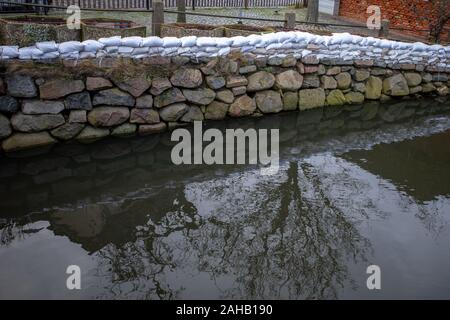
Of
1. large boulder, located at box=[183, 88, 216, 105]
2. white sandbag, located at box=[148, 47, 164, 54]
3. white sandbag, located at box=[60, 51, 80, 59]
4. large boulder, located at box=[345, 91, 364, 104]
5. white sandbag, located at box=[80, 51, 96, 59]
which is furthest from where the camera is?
large boulder, located at box=[345, 91, 364, 104]

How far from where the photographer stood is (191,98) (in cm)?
762

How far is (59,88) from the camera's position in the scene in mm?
6570

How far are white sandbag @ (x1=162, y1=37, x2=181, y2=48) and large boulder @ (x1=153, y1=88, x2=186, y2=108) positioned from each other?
0.72 m

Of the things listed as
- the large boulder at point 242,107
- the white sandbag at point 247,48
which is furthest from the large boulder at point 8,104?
the white sandbag at point 247,48

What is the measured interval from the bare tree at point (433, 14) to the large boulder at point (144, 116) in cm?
836

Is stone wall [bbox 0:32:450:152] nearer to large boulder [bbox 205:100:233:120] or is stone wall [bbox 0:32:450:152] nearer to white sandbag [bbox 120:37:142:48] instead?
large boulder [bbox 205:100:233:120]

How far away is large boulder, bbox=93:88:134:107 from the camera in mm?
6887

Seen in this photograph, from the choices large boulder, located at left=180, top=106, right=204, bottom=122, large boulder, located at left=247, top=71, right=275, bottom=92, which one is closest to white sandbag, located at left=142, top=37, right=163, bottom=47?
large boulder, located at left=180, top=106, right=204, bottom=122

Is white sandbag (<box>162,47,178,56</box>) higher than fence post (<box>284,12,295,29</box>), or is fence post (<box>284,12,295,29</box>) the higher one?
fence post (<box>284,12,295,29</box>)

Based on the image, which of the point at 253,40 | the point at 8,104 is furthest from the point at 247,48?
the point at 8,104

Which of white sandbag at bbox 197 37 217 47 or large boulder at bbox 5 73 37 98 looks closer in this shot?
large boulder at bbox 5 73 37 98

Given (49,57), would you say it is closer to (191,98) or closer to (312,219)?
(191,98)

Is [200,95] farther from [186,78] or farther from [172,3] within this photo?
[172,3]
